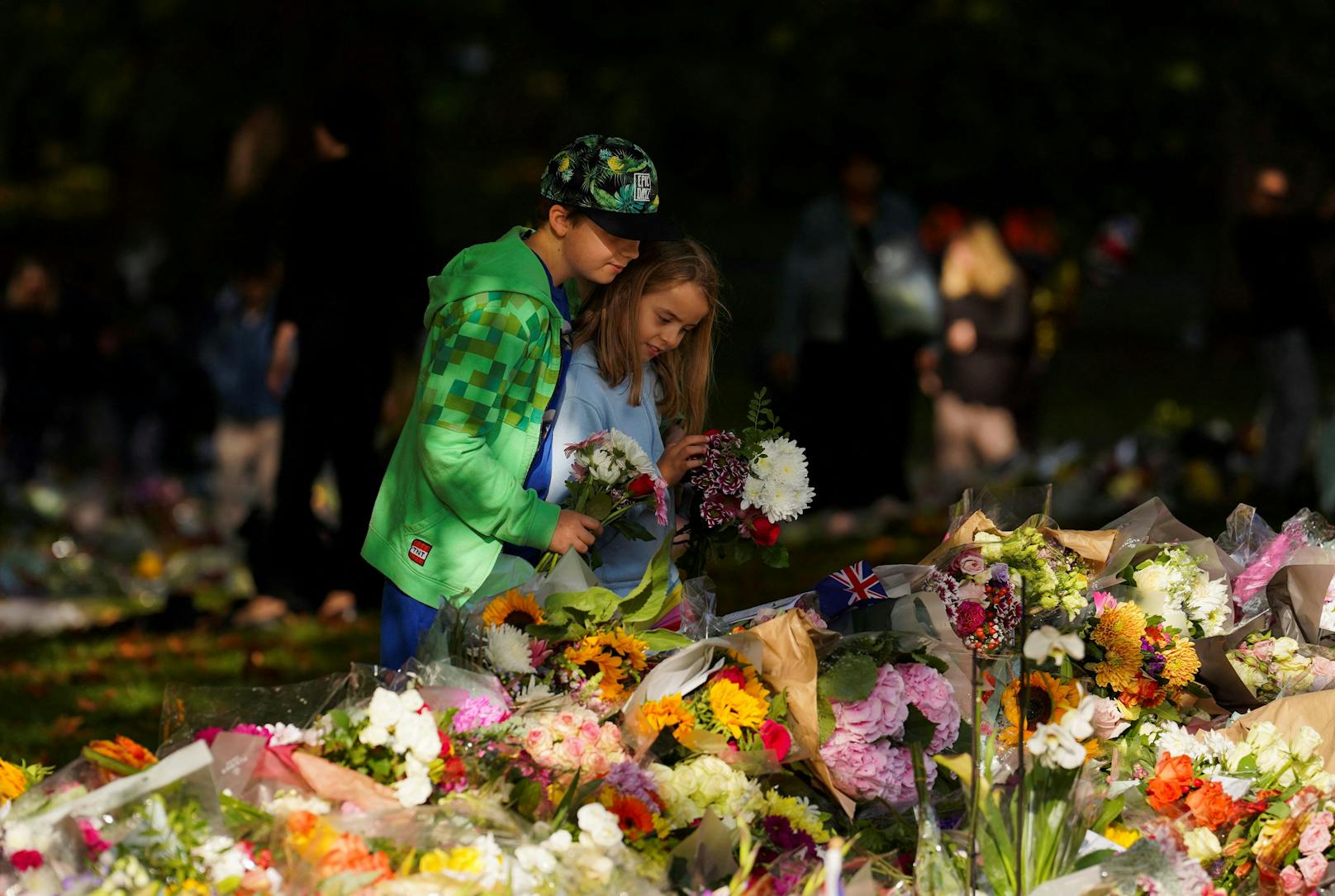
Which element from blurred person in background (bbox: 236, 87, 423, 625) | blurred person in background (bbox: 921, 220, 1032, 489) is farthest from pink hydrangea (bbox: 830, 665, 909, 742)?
blurred person in background (bbox: 921, 220, 1032, 489)

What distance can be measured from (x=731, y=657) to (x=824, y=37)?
12.7 meters

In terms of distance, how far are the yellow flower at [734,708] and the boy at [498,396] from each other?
477 millimetres

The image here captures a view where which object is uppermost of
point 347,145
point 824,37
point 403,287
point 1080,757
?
point 824,37

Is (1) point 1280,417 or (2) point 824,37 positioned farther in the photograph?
(2) point 824,37

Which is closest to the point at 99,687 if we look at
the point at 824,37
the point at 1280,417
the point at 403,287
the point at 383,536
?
the point at 403,287

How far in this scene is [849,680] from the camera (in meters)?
2.95

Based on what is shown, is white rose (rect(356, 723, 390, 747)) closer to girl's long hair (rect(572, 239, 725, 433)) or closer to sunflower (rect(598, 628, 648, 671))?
sunflower (rect(598, 628, 648, 671))

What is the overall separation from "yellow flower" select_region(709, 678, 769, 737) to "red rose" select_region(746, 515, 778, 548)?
0.45m

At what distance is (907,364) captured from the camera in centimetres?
Answer: 852

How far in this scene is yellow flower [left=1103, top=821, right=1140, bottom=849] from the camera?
2.81m

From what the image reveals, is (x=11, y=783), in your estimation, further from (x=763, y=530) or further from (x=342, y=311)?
(x=342, y=311)

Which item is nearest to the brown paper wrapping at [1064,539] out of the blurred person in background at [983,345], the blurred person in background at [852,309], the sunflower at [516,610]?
the sunflower at [516,610]

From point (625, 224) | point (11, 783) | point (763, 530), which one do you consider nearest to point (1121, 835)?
point (763, 530)

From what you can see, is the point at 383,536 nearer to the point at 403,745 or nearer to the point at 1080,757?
the point at 403,745
